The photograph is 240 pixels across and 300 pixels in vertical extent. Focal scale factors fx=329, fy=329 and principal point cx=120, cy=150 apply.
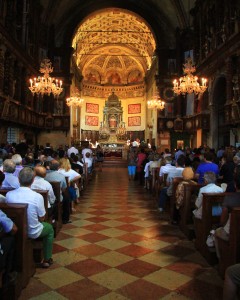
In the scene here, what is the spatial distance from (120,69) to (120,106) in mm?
5004

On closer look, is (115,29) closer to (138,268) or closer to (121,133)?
(121,133)

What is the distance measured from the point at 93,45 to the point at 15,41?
1899 centimetres

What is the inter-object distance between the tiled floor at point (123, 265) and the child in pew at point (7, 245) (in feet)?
1.01

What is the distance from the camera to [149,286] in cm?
389

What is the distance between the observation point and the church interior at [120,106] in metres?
4.27

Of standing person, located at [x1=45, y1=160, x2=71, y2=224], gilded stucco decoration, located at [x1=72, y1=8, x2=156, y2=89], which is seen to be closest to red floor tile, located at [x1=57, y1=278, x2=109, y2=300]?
standing person, located at [x1=45, y1=160, x2=71, y2=224]

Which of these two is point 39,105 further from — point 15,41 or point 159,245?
point 159,245

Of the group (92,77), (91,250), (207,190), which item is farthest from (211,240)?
(92,77)

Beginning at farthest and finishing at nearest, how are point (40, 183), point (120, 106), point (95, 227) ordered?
1. point (120, 106)
2. point (95, 227)
3. point (40, 183)

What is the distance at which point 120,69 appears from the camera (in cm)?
3866

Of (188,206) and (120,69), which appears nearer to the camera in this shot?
(188,206)

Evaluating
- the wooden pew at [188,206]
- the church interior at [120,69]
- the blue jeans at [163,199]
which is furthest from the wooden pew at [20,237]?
the church interior at [120,69]

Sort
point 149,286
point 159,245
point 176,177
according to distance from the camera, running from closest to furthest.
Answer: point 149,286
point 159,245
point 176,177

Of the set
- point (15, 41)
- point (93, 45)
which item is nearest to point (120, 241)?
point (15, 41)
